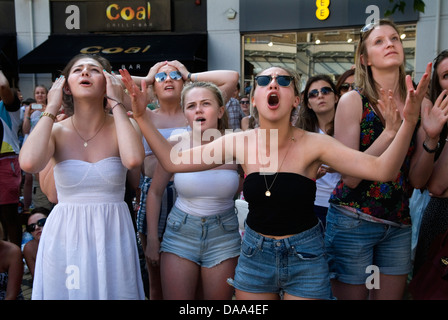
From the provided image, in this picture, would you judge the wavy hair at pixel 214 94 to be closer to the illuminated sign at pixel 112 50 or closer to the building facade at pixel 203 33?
the building facade at pixel 203 33

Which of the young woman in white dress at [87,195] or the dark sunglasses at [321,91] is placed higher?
the dark sunglasses at [321,91]

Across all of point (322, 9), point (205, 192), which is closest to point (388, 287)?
point (205, 192)

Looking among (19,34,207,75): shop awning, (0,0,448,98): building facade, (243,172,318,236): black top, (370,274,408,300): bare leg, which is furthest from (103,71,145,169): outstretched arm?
(19,34,207,75): shop awning

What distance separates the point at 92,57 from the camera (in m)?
2.56

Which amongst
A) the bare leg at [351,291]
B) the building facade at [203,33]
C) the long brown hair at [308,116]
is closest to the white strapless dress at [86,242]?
the bare leg at [351,291]

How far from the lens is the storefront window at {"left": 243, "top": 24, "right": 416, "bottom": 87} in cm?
1027

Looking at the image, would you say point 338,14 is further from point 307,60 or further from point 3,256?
point 3,256

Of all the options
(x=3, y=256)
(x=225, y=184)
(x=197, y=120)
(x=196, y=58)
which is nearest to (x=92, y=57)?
(x=197, y=120)

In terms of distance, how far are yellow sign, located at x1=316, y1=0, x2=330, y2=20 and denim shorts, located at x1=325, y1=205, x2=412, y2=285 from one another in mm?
8710

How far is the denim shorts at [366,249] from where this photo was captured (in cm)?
239

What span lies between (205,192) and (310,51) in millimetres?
8515

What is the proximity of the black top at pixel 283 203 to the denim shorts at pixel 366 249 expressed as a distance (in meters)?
0.42

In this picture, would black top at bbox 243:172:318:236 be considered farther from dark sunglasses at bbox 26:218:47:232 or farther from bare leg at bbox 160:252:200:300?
dark sunglasses at bbox 26:218:47:232
